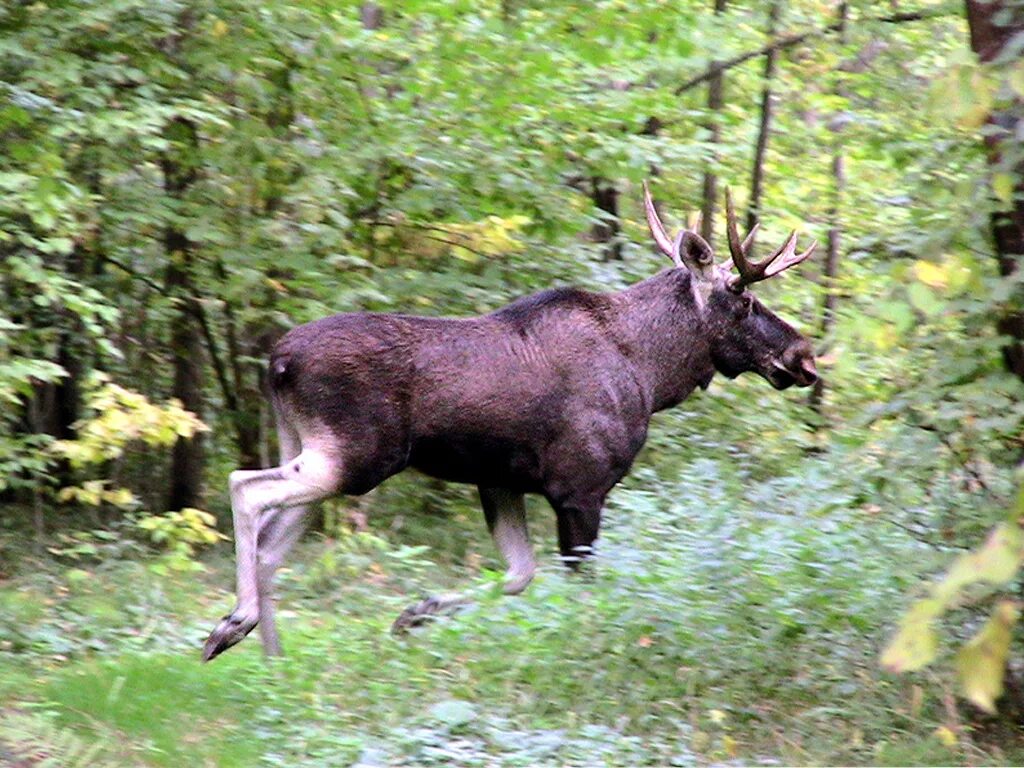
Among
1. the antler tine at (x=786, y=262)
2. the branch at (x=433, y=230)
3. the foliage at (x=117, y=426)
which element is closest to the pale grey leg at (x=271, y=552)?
the foliage at (x=117, y=426)

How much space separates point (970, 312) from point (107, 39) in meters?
6.63

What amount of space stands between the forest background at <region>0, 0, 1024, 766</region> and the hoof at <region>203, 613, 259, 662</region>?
15 cm

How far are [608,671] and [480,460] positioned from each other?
1.51 metres

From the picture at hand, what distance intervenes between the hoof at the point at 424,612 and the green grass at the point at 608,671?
0.34ft

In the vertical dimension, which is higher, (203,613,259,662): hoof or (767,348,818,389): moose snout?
(767,348,818,389): moose snout

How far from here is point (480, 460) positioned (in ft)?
27.5

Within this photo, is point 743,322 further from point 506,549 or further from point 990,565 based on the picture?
point 990,565

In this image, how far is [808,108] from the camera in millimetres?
16484

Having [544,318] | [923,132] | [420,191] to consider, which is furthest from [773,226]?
[544,318]

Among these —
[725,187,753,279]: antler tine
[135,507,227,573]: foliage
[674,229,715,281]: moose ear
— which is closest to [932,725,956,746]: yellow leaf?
[725,187,753,279]: antler tine

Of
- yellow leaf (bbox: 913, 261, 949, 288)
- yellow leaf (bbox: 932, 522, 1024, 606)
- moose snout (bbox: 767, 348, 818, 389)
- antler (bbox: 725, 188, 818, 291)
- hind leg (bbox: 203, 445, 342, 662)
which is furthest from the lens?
moose snout (bbox: 767, 348, 818, 389)

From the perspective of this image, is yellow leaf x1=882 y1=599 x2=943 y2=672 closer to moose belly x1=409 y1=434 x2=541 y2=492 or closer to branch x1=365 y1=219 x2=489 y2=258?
moose belly x1=409 y1=434 x2=541 y2=492

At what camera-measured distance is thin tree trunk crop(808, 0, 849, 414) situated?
1386cm

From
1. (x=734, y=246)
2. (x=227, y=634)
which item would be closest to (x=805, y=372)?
(x=734, y=246)
